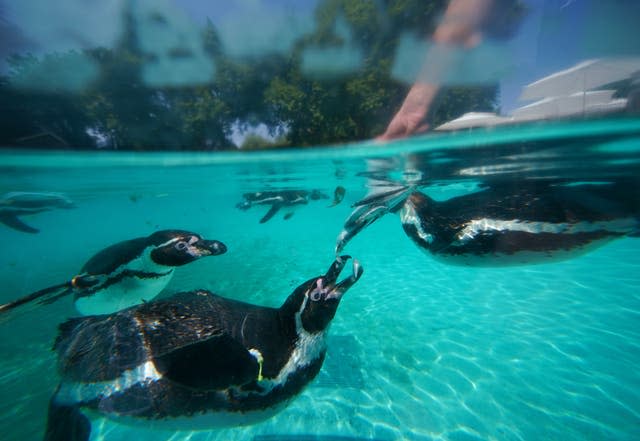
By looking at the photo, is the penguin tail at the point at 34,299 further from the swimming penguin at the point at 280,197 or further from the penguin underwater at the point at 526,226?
the swimming penguin at the point at 280,197

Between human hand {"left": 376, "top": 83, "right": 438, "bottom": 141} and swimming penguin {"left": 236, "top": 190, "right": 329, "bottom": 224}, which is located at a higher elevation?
human hand {"left": 376, "top": 83, "right": 438, "bottom": 141}

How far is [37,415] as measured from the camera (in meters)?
4.55

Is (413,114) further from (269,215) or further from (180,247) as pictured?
(269,215)

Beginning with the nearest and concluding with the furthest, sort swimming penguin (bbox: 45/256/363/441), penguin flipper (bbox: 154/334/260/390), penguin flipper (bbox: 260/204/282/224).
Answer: penguin flipper (bbox: 154/334/260/390)
swimming penguin (bbox: 45/256/363/441)
penguin flipper (bbox: 260/204/282/224)

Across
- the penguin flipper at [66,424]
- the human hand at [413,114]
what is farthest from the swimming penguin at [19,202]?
the human hand at [413,114]

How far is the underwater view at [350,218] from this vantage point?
210cm

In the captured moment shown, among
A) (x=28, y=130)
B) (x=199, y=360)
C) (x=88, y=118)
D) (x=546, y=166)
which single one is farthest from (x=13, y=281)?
(x=546, y=166)

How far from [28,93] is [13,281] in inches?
638

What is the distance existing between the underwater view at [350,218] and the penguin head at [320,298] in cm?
2

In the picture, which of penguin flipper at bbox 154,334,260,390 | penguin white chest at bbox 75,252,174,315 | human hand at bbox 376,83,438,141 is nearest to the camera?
penguin flipper at bbox 154,334,260,390

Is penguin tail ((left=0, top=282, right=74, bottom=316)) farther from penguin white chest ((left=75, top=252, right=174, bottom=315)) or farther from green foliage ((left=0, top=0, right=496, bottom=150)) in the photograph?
green foliage ((left=0, top=0, right=496, bottom=150))

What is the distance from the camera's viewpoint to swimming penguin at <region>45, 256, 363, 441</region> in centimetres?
200

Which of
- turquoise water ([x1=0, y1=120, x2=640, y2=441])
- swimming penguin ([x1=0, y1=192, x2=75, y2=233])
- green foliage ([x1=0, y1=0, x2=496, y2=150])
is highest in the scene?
green foliage ([x1=0, y1=0, x2=496, y2=150])

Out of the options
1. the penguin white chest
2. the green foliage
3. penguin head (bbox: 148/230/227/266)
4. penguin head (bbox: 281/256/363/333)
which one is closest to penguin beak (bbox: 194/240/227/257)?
penguin head (bbox: 148/230/227/266)
